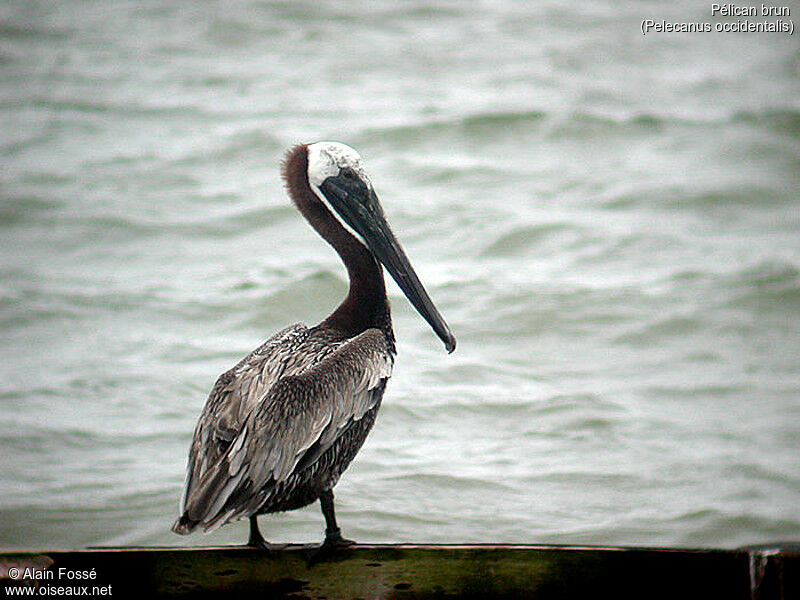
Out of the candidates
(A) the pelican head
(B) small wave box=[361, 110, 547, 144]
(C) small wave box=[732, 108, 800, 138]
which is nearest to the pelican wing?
(A) the pelican head

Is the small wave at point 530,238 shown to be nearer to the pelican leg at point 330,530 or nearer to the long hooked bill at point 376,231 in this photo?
the long hooked bill at point 376,231

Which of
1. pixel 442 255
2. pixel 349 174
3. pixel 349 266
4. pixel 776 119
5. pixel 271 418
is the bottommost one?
pixel 442 255

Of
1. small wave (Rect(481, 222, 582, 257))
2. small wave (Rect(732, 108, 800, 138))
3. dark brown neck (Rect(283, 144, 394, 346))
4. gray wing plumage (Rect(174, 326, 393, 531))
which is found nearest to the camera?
gray wing plumage (Rect(174, 326, 393, 531))

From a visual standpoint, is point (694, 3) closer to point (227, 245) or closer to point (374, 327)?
point (227, 245)

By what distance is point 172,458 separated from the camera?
6348 millimetres

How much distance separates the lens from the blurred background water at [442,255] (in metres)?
6.17

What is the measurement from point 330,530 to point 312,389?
1.57 feet

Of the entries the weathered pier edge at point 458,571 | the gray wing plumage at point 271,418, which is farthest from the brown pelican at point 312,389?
the weathered pier edge at point 458,571

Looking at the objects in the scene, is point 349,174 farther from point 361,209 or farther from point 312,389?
point 312,389

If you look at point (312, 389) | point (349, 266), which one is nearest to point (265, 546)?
point (312, 389)

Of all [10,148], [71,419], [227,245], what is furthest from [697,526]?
[10,148]

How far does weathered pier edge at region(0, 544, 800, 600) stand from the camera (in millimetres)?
3168

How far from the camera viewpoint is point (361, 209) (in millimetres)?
4250

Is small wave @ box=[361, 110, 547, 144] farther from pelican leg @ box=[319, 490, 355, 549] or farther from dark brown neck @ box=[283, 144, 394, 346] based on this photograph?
pelican leg @ box=[319, 490, 355, 549]
